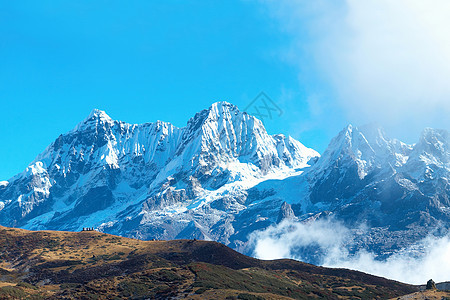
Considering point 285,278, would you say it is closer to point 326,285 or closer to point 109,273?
point 326,285

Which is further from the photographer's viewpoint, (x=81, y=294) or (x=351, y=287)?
(x=351, y=287)

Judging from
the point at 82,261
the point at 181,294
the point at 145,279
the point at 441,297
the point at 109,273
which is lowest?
the point at 441,297

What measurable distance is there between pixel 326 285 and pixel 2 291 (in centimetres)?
10709

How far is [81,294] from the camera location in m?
128

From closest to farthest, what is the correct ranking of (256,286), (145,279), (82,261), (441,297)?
(441,297), (145,279), (256,286), (82,261)

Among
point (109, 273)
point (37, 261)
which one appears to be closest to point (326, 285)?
point (109, 273)

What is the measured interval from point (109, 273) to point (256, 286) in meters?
48.5

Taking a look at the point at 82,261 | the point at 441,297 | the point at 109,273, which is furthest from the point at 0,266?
the point at 441,297

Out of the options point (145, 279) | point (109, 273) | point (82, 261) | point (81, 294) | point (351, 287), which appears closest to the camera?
point (81, 294)

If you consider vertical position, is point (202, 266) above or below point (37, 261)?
below

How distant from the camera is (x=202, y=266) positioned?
154375 millimetres

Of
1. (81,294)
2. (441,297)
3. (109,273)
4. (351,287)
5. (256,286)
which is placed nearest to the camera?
(441,297)

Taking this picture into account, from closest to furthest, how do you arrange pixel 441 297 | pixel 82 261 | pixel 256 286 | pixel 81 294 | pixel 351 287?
1. pixel 441 297
2. pixel 81 294
3. pixel 256 286
4. pixel 351 287
5. pixel 82 261

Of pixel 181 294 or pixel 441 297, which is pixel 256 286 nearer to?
pixel 181 294
